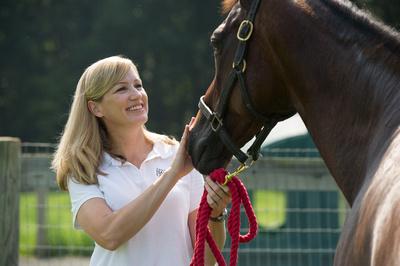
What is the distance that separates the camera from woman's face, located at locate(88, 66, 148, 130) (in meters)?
4.03

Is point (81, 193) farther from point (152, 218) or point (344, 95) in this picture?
Answer: point (344, 95)

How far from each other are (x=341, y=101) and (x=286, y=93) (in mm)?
325

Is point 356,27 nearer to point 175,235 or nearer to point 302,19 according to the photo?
point 302,19

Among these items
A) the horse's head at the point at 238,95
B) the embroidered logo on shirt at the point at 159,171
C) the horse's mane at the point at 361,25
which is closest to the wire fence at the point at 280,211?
the embroidered logo on shirt at the point at 159,171

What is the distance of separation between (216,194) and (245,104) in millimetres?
481

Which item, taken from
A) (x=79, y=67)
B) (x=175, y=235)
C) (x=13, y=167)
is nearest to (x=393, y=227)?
(x=175, y=235)

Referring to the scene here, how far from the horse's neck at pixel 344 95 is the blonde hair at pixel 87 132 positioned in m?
1.06

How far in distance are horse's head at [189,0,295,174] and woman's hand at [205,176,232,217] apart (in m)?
0.07

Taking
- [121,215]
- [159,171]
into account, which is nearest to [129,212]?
[121,215]

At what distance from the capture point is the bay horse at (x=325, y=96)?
2742 millimetres

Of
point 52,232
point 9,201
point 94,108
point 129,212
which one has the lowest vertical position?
point 52,232

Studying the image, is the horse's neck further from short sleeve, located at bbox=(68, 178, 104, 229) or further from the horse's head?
short sleeve, located at bbox=(68, 178, 104, 229)

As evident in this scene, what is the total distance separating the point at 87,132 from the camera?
13.4 ft

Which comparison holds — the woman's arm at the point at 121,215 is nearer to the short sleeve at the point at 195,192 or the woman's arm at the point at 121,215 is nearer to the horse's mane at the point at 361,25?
the short sleeve at the point at 195,192
